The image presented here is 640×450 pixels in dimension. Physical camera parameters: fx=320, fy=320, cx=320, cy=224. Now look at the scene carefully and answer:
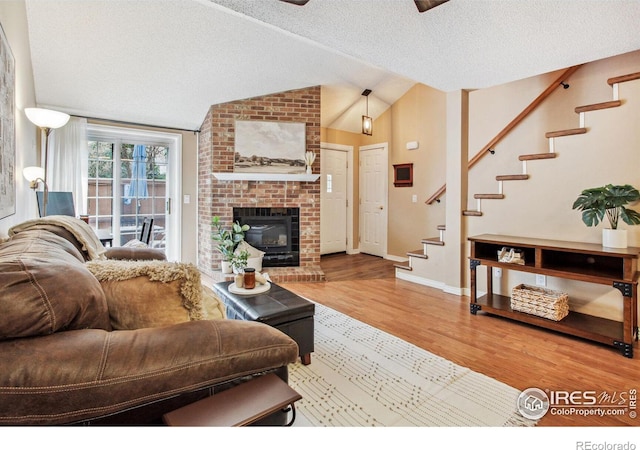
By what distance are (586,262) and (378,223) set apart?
131 inches

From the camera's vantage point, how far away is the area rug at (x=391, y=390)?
1568 mm

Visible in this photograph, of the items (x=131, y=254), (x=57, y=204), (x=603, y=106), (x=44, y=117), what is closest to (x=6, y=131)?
(x=44, y=117)

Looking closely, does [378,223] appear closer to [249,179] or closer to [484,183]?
[484,183]

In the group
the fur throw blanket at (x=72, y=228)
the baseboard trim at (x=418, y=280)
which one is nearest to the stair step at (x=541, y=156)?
the baseboard trim at (x=418, y=280)

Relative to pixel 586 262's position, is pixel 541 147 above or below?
above

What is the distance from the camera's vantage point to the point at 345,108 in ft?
17.6

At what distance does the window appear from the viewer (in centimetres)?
436

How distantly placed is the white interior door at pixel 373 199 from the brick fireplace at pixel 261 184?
5.36 feet

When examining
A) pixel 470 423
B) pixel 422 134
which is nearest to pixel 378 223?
pixel 422 134

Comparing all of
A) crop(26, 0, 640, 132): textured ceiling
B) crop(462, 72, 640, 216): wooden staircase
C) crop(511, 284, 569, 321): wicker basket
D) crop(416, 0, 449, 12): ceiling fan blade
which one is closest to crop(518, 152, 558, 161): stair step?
crop(462, 72, 640, 216): wooden staircase

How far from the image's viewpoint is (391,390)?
180 cm

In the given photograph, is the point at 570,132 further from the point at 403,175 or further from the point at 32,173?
the point at 32,173

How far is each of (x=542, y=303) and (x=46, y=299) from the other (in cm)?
312
